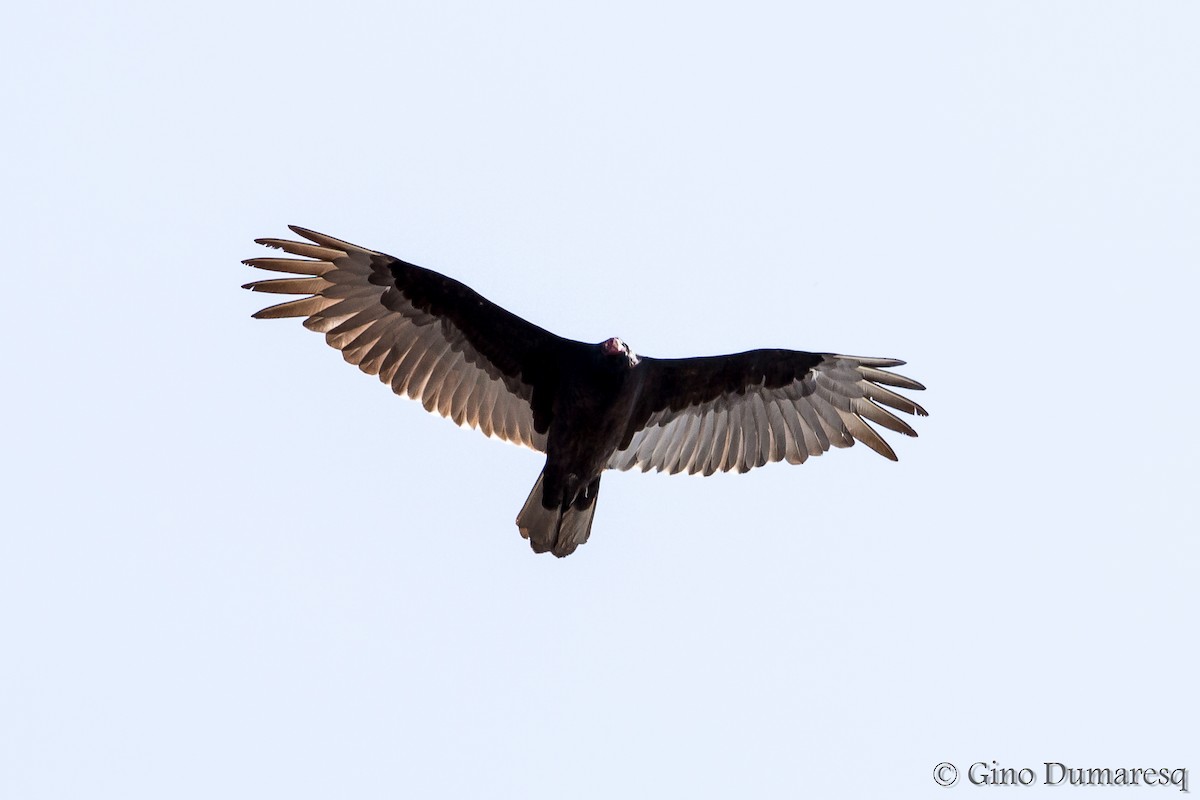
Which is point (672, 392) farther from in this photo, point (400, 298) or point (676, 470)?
point (400, 298)

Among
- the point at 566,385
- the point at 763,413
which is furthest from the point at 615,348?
the point at 763,413

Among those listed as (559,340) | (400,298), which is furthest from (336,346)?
(559,340)

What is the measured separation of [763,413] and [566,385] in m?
1.48

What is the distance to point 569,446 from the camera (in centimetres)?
804

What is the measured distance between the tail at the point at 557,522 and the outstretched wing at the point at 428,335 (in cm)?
39

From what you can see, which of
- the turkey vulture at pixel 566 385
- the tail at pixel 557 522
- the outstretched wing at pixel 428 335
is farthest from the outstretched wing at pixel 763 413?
the outstretched wing at pixel 428 335

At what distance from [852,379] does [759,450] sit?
74 centimetres

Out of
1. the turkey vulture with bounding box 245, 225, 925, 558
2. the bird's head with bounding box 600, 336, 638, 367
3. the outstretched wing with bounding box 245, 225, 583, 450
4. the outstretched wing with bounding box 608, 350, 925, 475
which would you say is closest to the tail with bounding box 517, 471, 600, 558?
the turkey vulture with bounding box 245, 225, 925, 558

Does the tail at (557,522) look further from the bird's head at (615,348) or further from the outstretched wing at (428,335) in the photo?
the bird's head at (615,348)

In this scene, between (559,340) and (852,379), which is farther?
(852,379)

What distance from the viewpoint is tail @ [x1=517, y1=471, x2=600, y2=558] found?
822 centimetres

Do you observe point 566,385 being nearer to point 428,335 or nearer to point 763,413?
point 428,335

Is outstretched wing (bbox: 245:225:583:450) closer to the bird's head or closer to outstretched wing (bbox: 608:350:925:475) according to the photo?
the bird's head

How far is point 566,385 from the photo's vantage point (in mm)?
8031
